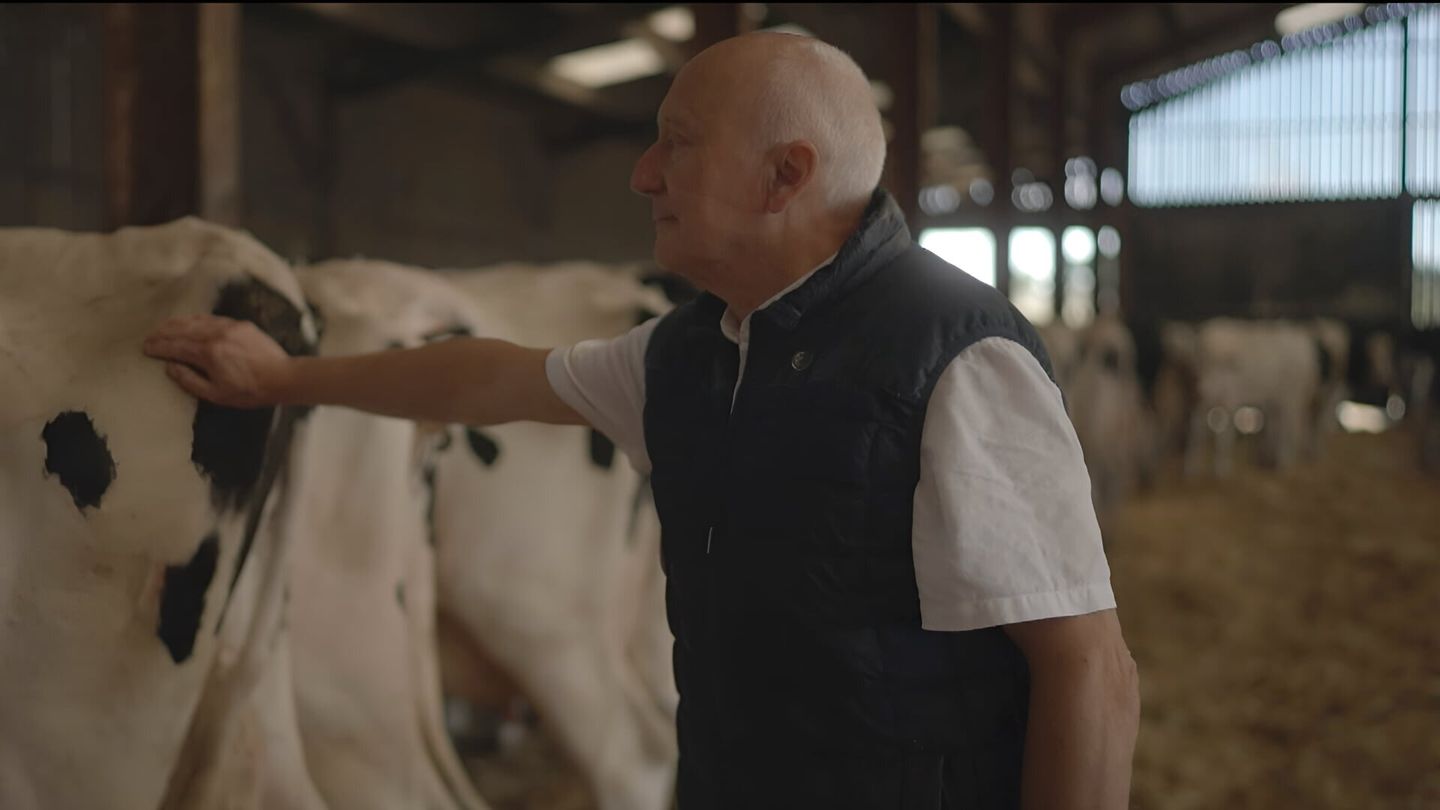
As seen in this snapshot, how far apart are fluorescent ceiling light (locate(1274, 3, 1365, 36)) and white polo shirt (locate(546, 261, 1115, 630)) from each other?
14.8 m

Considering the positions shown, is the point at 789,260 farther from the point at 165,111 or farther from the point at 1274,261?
the point at 1274,261

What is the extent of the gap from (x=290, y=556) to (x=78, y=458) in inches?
16.6

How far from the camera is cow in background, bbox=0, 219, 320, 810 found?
1.55m

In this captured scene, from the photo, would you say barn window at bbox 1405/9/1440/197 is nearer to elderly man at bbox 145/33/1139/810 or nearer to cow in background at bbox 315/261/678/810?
cow in background at bbox 315/261/678/810

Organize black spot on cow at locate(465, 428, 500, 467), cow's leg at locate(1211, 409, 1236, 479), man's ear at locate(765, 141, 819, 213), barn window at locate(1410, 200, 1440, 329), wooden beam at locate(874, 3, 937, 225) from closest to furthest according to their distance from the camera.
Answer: man's ear at locate(765, 141, 819, 213) < black spot on cow at locate(465, 428, 500, 467) < wooden beam at locate(874, 3, 937, 225) < cow's leg at locate(1211, 409, 1236, 479) < barn window at locate(1410, 200, 1440, 329)

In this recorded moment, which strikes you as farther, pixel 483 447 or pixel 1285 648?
pixel 1285 648

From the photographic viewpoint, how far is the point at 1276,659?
4.74 meters

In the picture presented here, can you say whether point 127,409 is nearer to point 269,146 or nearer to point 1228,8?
point 269,146

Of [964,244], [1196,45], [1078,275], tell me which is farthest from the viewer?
[1078,275]

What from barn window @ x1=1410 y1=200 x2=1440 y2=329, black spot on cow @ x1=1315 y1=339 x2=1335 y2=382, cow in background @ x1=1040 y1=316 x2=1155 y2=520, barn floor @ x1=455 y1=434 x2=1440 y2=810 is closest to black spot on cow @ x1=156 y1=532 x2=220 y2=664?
barn floor @ x1=455 y1=434 x2=1440 y2=810

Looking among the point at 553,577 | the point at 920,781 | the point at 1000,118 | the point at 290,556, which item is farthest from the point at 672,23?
the point at 920,781

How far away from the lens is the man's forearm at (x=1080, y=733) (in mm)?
1203

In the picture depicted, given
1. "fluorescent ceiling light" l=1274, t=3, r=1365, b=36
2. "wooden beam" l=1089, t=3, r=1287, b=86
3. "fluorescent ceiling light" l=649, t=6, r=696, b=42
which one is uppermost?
"fluorescent ceiling light" l=1274, t=3, r=1365, b=36

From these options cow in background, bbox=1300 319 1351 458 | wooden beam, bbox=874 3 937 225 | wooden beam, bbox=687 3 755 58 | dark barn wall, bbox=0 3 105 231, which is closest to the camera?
wooden beam, bbox=687 3 755 58
